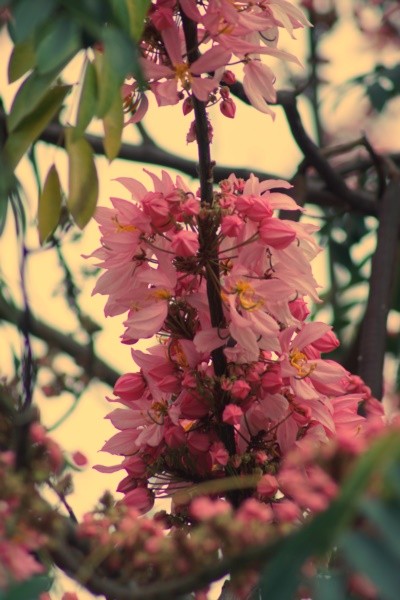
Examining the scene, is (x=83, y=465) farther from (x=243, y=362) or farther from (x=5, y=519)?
(x=5, y=519)

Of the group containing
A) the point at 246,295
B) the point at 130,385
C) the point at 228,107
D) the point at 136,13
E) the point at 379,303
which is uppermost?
the point at 136,13

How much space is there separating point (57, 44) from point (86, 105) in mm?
60

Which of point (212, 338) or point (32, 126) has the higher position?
point (32, 126)

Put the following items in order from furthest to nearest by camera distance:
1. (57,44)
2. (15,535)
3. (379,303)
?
1. (379,303)
2. (57,44)
3. (15,535)

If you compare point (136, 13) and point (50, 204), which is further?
point (50, 204)

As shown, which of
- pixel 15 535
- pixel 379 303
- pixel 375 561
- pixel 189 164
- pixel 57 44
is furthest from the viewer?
pixel 189 164

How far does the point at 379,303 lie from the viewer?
1453 mm

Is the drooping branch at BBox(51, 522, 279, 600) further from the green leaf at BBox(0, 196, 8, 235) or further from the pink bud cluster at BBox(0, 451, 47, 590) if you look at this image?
the green leaf at BBox(0, 196, 8, 235)

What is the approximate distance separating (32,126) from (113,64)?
0.50 feet

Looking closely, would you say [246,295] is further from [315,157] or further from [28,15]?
[315,157]

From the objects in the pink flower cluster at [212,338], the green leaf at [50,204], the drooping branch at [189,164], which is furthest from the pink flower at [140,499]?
the drooping branch at [189,164]

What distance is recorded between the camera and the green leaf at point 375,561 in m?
0.50

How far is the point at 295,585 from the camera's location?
0.55m

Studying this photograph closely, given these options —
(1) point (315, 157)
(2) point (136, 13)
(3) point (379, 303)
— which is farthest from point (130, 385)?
(1) point (315, 157)
